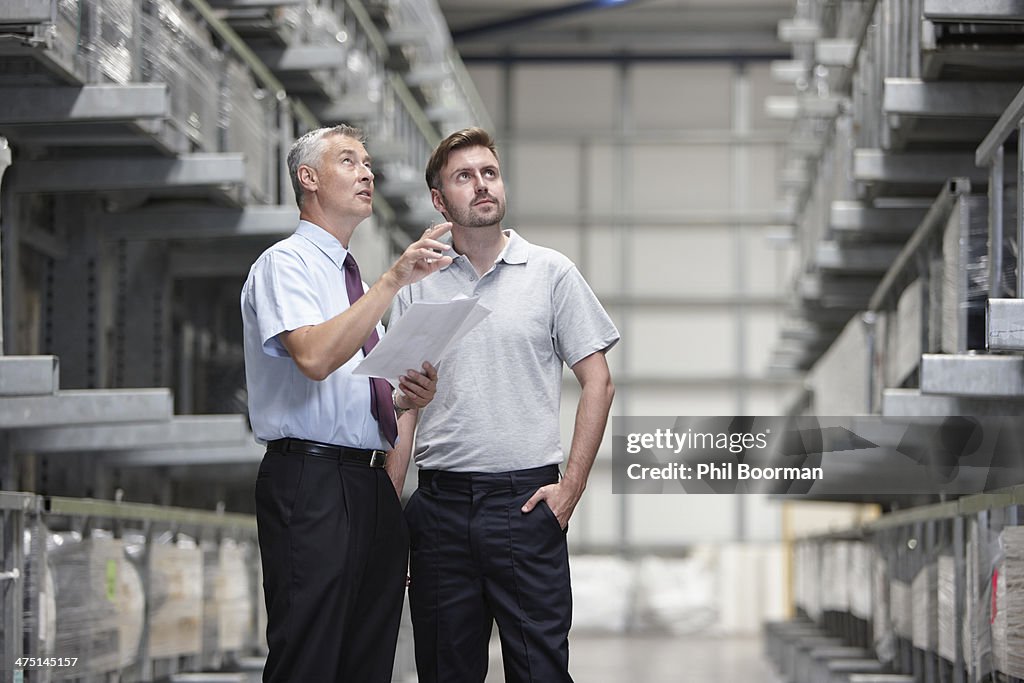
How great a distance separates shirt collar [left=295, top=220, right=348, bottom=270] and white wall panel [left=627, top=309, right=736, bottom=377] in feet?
67.8

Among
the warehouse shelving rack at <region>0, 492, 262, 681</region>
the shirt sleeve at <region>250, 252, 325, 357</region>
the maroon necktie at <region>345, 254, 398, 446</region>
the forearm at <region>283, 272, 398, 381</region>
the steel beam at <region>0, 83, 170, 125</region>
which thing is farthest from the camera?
the steel beam at <region>0, 83, 170, 125</region>

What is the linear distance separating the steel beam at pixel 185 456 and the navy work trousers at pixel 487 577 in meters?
5.08

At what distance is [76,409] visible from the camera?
247 inches

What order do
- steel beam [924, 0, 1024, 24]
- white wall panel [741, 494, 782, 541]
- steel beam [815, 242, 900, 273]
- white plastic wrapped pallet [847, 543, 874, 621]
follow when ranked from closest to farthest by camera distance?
steel beam [924, 0, 1024, 24], white plastic wrapped pallet [847, 543, 874, 621], steel beam [815, 242, 900, 273], white wall panel [741, 494, 782, 541]

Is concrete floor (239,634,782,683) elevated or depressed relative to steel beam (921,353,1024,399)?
depressed

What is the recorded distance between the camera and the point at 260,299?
3.73 meters

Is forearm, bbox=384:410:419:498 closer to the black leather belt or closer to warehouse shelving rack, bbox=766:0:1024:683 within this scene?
the black leather belt

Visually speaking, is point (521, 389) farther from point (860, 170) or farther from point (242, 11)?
point (242, 11)

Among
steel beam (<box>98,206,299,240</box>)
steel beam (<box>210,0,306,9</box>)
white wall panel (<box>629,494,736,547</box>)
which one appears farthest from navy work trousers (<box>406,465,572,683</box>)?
Result: white wall panel (<box>629,494,736,547</box>)

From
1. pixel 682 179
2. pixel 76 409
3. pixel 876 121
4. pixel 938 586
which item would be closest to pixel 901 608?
pixel 938 586

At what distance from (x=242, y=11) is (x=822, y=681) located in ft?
19.0

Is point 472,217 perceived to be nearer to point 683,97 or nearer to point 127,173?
point 127,173

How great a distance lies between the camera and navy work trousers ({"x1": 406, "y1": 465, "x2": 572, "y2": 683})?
13.1 ft

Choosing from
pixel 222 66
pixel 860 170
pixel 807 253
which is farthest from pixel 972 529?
pixel 807 253
